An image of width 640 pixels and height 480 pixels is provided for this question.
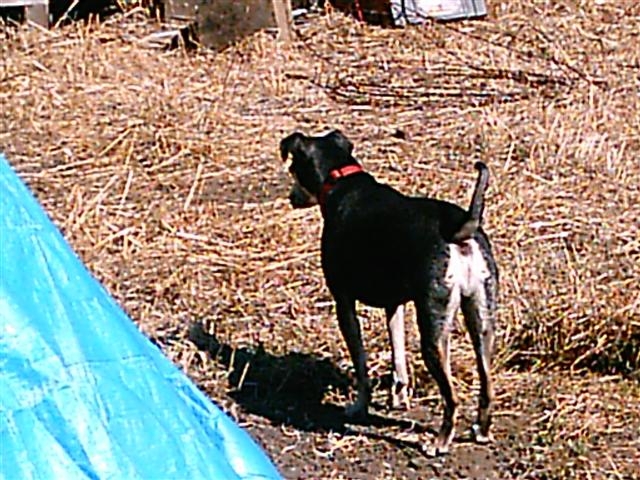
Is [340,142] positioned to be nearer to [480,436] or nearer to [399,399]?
[399,399]

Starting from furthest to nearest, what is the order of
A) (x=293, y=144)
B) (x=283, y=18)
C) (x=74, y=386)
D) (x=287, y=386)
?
(x=283, y=18) < (x=287, y=386) < (x=293, y=144) < (x=74, y=386)

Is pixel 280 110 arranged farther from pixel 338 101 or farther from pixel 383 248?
pixel 383 248

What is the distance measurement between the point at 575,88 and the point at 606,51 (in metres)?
1.09

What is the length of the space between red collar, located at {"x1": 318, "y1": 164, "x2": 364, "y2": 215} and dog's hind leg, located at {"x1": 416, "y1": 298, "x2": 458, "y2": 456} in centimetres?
69

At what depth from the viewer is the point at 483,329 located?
4.48m

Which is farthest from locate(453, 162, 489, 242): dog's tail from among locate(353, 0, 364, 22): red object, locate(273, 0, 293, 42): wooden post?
locate(353, 0, 364, 22): red object

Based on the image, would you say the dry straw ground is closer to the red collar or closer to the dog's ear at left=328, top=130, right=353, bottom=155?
the red collar

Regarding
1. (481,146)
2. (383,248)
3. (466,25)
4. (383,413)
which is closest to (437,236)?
(383,248)

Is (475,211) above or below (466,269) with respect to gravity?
above

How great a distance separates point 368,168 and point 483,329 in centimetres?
333

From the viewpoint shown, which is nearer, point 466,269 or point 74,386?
point 74,386

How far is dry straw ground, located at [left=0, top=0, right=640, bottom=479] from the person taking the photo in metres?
4.95

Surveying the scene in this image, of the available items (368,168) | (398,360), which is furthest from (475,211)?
(368,168)

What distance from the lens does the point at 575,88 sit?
9133mm
